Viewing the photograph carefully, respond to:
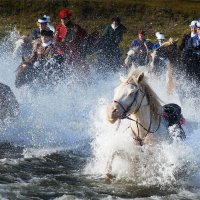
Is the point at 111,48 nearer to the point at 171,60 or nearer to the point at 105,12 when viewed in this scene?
the point at 171,60

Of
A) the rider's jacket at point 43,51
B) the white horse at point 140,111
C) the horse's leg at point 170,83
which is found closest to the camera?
the white horse at point 140,111

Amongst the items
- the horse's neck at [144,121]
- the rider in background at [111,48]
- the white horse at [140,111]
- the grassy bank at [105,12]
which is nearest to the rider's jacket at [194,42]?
the white horse at [140,111]

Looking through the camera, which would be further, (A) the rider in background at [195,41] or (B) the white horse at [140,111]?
(A) the rider in background at [195,41]

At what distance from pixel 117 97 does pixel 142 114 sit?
668mm

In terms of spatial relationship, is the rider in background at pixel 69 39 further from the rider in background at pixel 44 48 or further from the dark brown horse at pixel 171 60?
the dark brown horse at pixel 171 60

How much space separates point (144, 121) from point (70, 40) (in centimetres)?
739

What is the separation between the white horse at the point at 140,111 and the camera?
8898 millimetres

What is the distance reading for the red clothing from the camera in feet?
53.2

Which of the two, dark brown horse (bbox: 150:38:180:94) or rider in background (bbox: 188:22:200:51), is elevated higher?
rider in background (bbox: 188:22:200:51)

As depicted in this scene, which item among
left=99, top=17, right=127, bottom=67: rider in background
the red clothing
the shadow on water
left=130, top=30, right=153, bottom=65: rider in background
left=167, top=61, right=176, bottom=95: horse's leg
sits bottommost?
the shadow on water

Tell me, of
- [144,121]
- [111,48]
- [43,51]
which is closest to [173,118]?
[144,121]

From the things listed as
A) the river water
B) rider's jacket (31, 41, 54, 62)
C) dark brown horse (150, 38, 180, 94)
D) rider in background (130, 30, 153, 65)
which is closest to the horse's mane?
the river water

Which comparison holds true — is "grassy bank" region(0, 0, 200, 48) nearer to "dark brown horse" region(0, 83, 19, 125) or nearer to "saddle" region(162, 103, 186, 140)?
"dark brown horse" region(0, 83, 19, 125)

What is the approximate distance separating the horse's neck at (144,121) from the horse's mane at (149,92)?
47mm
